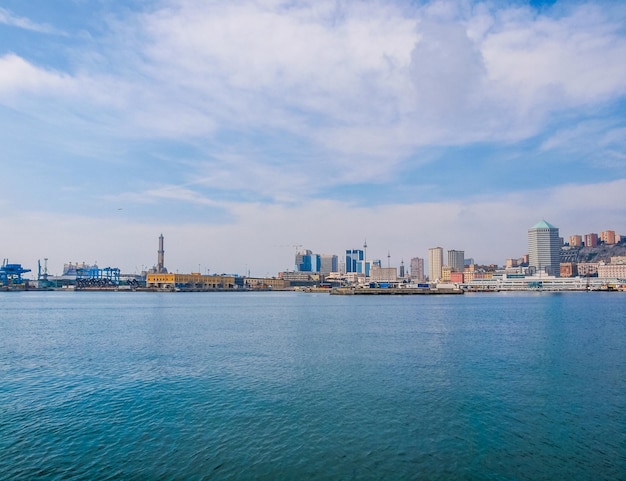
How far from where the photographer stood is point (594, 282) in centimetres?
13600

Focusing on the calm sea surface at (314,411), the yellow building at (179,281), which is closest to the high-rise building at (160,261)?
the yellow building at (179,281)

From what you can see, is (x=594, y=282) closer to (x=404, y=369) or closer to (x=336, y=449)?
(x=404, y=369)

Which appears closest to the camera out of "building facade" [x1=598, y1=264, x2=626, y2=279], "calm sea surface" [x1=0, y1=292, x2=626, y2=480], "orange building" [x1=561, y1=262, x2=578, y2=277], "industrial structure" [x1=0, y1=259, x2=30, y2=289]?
"calm sea surface" [x1=0, y1=292, x2=626, y2=480]

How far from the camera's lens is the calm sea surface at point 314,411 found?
9.33 metres

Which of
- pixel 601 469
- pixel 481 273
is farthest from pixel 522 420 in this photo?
Result: pixel 481 273

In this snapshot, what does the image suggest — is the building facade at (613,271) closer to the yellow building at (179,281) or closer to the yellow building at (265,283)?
the yellow building at (265,283)

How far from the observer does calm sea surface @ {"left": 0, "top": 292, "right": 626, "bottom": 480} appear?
9328mm

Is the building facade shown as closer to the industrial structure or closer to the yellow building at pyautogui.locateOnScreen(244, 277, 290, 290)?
the yellow building at pyautogui.locateOnScreen(244, 277, 290, 290)

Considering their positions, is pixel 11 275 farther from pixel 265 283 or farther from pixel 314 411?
pixel 314 411

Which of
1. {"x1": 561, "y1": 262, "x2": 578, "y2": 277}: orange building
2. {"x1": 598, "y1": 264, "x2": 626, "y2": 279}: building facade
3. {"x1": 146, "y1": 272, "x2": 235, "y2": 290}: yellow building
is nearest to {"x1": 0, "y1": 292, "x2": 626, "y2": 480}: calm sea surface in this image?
{"x1": 146, "y1": 272, "x2": 235, "y2": 290}: yellow building

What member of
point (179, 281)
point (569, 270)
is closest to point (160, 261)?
point (179, 281)

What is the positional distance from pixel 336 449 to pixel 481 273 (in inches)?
7542

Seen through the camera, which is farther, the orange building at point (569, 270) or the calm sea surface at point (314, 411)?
the orange building at point (569, 270)

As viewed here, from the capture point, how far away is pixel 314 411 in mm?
12773
